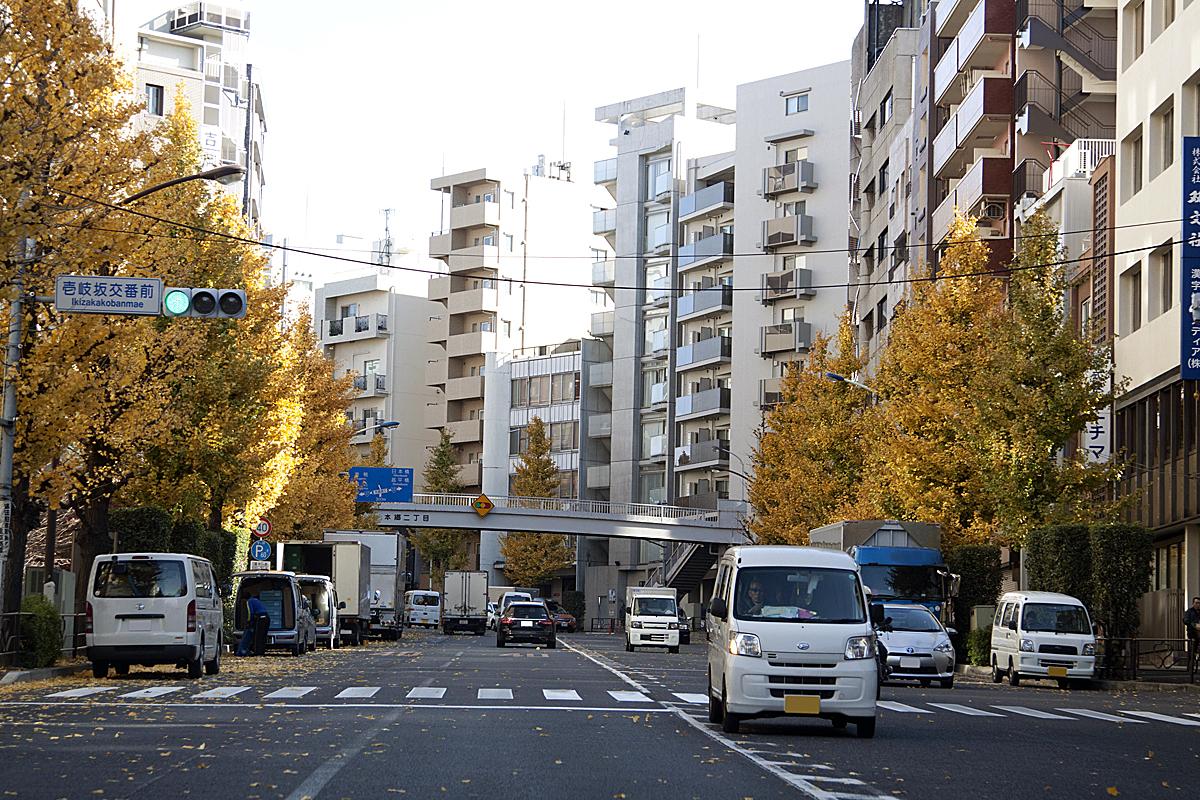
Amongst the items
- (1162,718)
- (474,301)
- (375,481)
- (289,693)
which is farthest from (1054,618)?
(474,301)

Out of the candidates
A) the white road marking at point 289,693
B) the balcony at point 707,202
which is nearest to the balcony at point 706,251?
the balcony at point 707,202

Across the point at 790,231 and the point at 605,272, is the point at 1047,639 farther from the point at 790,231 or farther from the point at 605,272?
the point at 605,272

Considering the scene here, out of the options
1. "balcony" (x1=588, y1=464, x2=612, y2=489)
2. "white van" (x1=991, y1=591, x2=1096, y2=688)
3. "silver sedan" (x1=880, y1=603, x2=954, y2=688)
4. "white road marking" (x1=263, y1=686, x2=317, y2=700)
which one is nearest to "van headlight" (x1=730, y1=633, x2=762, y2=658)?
"white road marking" (x1=263, y1=686, x2=317, y2=700)

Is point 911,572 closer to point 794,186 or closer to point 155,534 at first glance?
point 155,534

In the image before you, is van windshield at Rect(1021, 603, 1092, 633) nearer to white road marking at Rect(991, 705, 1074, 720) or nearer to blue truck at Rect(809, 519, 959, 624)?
blue truck at Rect(809, 519, 959, 624)

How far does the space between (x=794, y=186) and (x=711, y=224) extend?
9727 mm

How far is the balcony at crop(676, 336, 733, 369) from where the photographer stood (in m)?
104

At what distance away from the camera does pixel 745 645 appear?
1920 centimetres

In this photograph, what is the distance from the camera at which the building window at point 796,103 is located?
338ft

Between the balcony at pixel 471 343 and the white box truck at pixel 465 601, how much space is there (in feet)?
107

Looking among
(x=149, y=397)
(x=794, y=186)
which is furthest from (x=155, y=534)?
(x=794, y=186)

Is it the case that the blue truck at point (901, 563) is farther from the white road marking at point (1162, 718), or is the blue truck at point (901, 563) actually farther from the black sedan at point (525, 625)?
the black sedan at point (525, 625)

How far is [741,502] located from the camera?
94.9 m

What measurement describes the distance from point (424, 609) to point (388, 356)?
36222 mm
